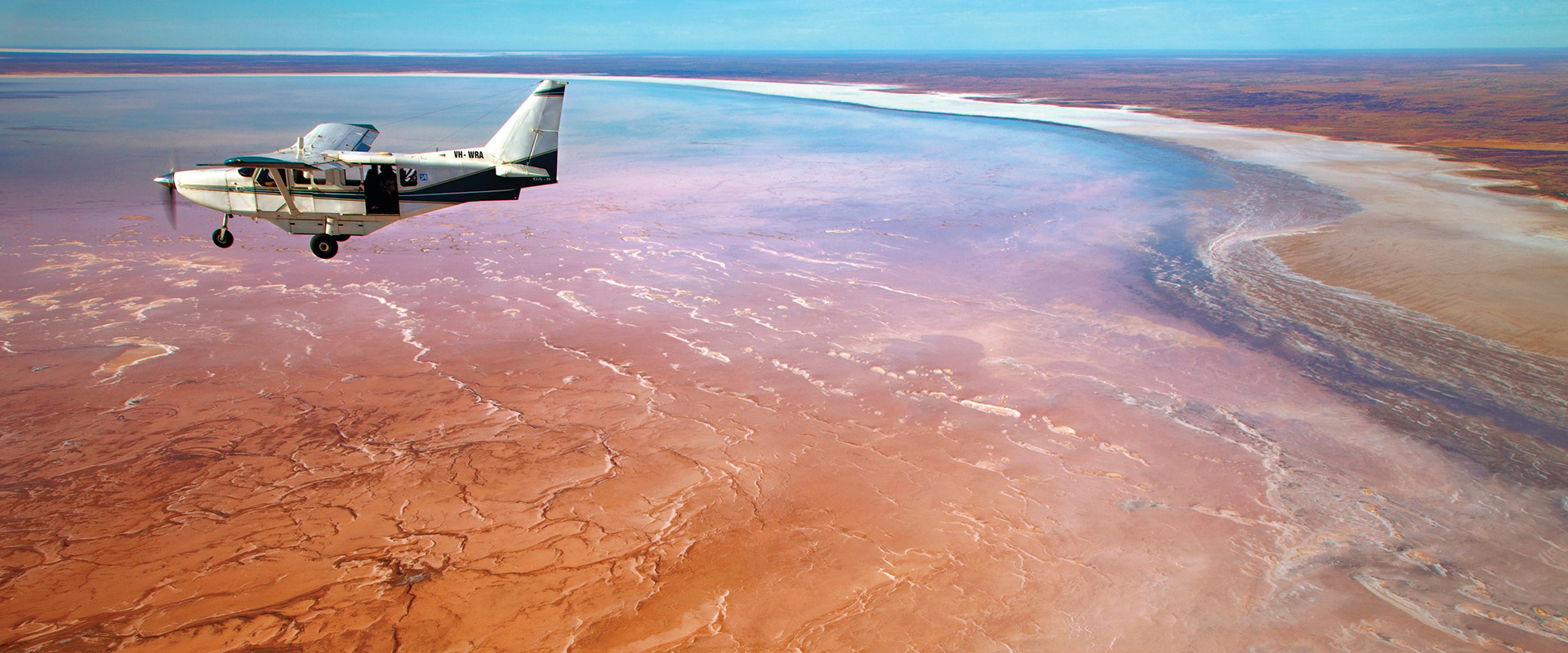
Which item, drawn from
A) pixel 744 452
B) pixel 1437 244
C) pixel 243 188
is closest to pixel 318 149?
pixel 243 188

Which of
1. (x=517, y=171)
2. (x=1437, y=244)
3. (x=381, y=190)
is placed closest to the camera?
(x=381, y=190)

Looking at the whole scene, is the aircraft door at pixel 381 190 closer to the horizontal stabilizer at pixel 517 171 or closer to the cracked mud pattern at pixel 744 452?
the horizontal stabilizer at pixel 517 171

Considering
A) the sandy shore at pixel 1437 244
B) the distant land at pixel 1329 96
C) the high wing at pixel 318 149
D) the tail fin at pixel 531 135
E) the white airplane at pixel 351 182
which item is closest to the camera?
the high wing at pixel 318 149

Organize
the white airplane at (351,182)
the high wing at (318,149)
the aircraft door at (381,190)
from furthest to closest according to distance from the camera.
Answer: the aircraft door at (381,190) < the white airplane at (351,182) < the high wing at (318,149)

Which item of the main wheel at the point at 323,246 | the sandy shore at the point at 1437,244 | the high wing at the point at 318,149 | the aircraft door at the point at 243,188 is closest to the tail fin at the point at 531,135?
the high wing at the point at 318,149

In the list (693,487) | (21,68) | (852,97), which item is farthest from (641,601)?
(21,68)

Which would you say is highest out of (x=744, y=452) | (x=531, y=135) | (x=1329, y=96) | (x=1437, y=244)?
(x=1329, y=96)

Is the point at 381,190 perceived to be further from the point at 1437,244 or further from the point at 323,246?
the point at 1437,244

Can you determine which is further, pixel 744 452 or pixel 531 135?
pixel 531 135
